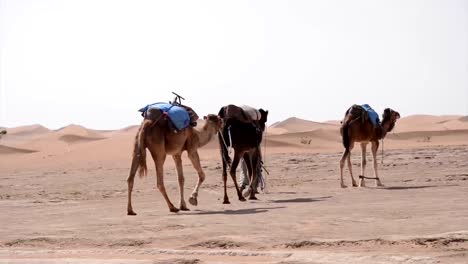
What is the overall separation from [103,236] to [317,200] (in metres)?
5.03

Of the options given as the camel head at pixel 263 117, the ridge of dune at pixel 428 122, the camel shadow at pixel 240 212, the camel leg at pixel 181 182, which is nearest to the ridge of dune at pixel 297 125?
the ridge of dune at pixel 428 122

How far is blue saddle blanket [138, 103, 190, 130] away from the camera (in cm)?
1199

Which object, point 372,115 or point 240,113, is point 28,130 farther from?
point 240,113

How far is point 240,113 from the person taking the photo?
1402 centimetres

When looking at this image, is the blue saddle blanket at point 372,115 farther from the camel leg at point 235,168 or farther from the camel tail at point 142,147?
the camel tail at point 142,147

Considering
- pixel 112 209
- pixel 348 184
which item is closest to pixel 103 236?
pixel 112 209

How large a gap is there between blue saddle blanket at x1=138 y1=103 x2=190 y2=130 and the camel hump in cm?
164

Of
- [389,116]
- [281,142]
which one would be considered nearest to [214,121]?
[389,116]

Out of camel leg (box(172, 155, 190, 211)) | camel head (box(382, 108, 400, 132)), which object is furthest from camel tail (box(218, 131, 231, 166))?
camel head (box(382, 108, 400, 132))

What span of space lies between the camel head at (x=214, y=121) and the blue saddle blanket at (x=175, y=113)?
2.88 ft

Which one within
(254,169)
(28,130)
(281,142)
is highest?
(28,130)

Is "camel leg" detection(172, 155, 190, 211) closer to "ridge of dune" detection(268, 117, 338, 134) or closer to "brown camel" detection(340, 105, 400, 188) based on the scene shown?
"brown camel" detection(340, 105, 400, 188)

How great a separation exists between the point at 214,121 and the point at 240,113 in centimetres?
93

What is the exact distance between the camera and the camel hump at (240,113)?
45.5 feet
